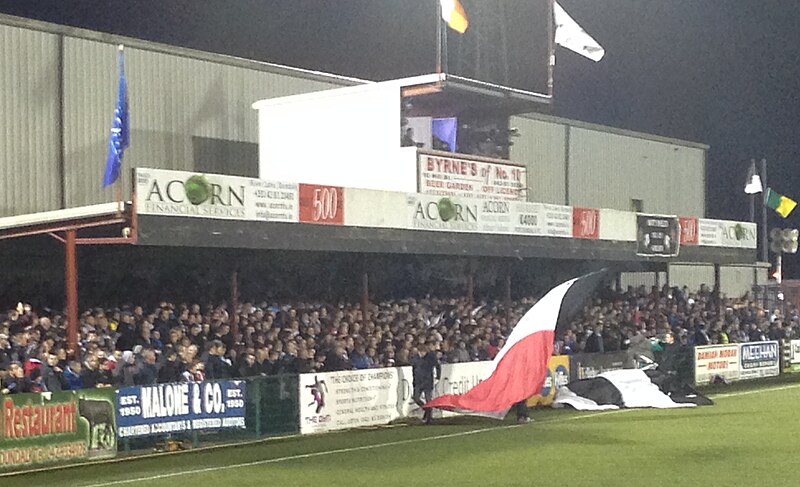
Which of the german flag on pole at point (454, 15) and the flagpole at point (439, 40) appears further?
the german flag on pole at point (454, 15)

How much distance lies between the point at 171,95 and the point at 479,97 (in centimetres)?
718

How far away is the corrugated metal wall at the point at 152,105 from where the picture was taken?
25.4 metres

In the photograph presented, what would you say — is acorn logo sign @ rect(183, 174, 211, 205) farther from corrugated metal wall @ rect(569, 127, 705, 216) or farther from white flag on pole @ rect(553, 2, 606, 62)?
corrugated metal wall @ rect(569, 127, 705, 216)

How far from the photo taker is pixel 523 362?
20.2 meters

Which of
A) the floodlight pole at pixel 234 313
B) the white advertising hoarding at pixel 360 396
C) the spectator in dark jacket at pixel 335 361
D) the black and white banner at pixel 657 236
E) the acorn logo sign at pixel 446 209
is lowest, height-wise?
the white advertising hoarding at pixel 360 396

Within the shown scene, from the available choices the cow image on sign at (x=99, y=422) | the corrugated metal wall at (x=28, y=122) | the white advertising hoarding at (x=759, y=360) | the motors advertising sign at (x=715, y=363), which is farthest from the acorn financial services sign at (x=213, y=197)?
the white advertising hoarding at (x=759, y=360)

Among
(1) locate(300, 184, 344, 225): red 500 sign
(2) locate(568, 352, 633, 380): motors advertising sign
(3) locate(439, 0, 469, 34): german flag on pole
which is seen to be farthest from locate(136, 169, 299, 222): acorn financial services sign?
(2) locate(568, 352, 633, 380): motors advertising sign

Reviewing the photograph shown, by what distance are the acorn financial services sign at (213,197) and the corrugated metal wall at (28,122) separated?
5994 millimetres

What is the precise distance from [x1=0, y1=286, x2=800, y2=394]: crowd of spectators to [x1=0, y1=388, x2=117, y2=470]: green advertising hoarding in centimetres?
40

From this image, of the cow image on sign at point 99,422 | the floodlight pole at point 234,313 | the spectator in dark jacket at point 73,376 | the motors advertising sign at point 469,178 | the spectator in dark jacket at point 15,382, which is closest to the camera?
the spectator in dark jacket at point 15,382

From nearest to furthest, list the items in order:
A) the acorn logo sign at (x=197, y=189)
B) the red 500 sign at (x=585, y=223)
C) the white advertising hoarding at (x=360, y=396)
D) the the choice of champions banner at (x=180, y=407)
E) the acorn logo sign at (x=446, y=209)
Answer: the the choice of champions banner at (x=180, y=407)
the acorn logo sign at (x=197, y=189)
the white advertising hoarding at (x=360, y=396)
the acorn logo sign at (x=446, y=209)
the red 500 sign at (x=585, y=223)

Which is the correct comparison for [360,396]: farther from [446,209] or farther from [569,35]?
[569,35]

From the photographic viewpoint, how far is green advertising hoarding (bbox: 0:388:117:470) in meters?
15.4

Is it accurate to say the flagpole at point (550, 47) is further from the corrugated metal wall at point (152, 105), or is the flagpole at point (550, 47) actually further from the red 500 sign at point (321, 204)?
the red 500 sign at point (321, 204)
